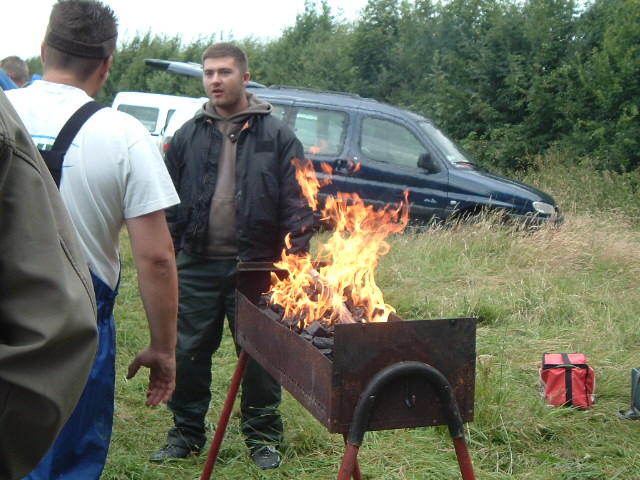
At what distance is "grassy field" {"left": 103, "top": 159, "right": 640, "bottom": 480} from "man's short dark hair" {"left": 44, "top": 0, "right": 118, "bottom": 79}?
7.05 ft

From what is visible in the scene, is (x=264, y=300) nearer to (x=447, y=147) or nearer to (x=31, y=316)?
(x=31, y=316)

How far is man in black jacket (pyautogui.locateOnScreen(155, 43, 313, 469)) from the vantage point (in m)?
4.01

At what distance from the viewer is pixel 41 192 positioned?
1.16 metres

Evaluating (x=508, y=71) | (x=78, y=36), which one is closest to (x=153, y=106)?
(x=508, y=71)

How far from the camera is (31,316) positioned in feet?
3.67

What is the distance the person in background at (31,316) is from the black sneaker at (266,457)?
2.90 metres

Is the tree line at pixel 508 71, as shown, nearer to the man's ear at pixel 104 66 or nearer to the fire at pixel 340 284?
the fire at pixel 340 284

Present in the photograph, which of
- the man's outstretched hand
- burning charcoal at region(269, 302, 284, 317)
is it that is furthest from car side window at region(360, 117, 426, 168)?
the man's outstretched hand

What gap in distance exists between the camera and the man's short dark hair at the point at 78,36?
2.51 metres

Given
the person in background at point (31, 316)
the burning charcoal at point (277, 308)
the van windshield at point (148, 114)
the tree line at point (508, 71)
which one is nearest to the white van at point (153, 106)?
the van windshield at point (148, 114)

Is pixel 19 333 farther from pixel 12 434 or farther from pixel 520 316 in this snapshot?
pixel 520 316

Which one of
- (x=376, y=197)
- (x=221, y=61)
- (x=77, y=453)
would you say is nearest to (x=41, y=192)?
(x=77, y=453)

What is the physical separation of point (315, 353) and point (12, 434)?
150 centimetres

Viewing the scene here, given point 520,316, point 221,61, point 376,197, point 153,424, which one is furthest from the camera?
point 376,197
